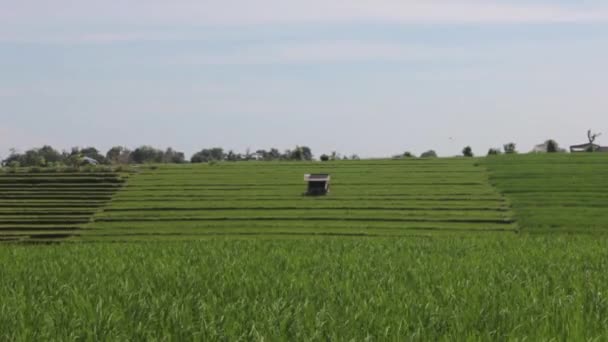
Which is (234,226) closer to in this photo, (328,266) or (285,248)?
(285,248)

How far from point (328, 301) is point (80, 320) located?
3511mm

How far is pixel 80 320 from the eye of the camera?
1081cm

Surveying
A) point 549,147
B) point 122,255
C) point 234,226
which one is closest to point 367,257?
point 122,255

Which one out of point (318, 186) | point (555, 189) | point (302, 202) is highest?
point (318, 186)

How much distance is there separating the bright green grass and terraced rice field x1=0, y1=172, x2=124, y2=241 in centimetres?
2258

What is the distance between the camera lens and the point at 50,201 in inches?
2218

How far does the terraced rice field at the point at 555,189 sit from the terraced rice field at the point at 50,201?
22359 millimetres

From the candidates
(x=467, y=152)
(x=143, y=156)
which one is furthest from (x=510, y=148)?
(x=143, y=156)

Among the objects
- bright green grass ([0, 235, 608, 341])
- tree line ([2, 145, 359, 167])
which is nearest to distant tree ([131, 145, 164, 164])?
tree line ([2, 145, 359, 167])

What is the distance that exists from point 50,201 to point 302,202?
49.9ft

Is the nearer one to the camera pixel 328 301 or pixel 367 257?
pixel 328 301

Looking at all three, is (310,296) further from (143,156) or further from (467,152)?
(143,156)

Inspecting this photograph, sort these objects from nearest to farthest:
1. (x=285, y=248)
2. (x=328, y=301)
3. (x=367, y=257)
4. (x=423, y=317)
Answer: (x=423, y=317) → (x=328, y=301) → (x=367, y=257) → (x=285, y=248)

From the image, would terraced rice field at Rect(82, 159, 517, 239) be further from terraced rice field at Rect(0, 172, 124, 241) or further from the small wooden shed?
terraced rice field at Rect(0, 172, 124, 241)
